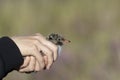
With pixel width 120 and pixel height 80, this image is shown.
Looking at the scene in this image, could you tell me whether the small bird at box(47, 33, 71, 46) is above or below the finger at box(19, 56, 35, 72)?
above

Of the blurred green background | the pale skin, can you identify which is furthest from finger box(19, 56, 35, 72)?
the blurred green background

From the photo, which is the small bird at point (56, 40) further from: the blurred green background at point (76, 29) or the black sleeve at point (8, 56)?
the blurred green background at point (76, 29)

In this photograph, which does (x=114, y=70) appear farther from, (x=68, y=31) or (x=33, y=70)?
(x=33, y=70)

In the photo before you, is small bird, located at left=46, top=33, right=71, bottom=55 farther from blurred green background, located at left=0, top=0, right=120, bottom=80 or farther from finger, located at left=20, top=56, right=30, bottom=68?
blurred green background, located at left=0, top=0, right=120, bottom=80

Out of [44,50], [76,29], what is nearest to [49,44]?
[44,50]

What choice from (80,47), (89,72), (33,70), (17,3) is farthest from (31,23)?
(33,70)

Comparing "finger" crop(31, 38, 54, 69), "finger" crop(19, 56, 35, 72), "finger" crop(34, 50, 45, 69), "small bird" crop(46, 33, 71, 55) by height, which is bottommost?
"finger" crop(19, 56, 35, 72)

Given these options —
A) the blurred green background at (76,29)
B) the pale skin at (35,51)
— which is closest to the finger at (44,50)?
the pale skin at (35,51)
